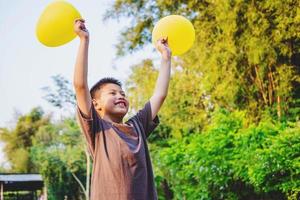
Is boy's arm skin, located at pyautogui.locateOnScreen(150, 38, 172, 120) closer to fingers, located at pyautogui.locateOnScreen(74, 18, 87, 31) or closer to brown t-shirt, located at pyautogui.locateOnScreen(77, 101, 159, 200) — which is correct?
brown t-shirt, located at pyautogui.locateOnScreen(77, 101, 159, 200)

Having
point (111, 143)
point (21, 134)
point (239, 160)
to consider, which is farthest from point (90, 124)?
point (21, 134)

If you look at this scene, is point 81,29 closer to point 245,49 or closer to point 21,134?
point 245,49

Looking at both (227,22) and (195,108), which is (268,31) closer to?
(227,22)

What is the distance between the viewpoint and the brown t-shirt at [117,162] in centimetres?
166

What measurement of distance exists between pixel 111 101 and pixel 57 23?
0.41 m

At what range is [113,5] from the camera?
9.27 meters

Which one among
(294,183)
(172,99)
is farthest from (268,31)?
(172,99)

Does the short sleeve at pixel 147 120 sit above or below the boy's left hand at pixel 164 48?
below

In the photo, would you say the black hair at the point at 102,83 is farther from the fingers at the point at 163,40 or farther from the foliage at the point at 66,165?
the foliage at the point at 66,165

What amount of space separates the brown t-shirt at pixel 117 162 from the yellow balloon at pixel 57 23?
1.35 ft

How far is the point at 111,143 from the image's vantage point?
1.72 m

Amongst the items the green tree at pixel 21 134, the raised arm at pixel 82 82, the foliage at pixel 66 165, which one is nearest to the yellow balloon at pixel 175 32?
the raised arm at pixel 82 82

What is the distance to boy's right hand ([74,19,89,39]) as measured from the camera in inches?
71.4

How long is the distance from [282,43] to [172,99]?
4.16m
